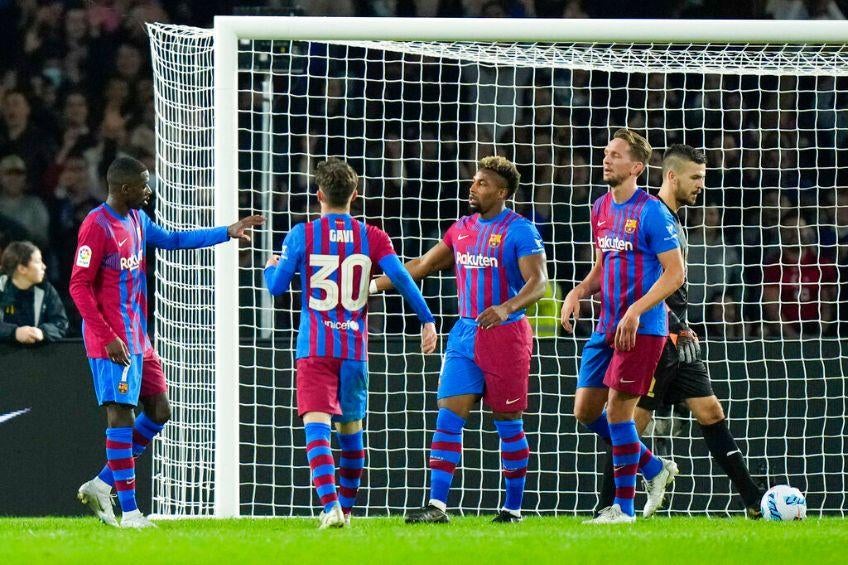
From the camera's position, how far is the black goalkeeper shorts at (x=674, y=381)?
24.2 feet

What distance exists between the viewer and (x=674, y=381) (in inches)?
294

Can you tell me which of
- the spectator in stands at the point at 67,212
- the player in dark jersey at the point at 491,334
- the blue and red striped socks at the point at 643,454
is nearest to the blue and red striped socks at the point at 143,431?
the player in dark jersey at the point at 491,334

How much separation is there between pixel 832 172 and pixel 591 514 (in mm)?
4284

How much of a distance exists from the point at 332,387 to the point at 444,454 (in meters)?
0.66

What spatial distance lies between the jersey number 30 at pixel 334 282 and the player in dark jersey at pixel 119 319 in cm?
57

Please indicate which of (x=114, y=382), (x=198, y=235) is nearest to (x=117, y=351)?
(x=114, y=382)

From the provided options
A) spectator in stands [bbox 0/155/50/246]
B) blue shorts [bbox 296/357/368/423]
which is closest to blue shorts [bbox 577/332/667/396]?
blue shorts [bbox 296/357/368/423]

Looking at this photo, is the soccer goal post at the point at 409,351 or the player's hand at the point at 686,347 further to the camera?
the soccer goal post at the point at 409,351

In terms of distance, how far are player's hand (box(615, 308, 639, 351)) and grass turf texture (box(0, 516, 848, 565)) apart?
830 millimetres

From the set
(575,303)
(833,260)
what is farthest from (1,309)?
(833,260)

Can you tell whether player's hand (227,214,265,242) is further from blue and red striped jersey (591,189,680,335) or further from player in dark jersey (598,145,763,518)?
player in dark jersey (598,145,763,518)

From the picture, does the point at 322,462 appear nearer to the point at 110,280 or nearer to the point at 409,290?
the point at 409,290

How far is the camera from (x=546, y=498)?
866 cm

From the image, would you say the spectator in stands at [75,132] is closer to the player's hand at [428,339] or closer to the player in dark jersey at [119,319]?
the player in dark jersey at [119,319]
